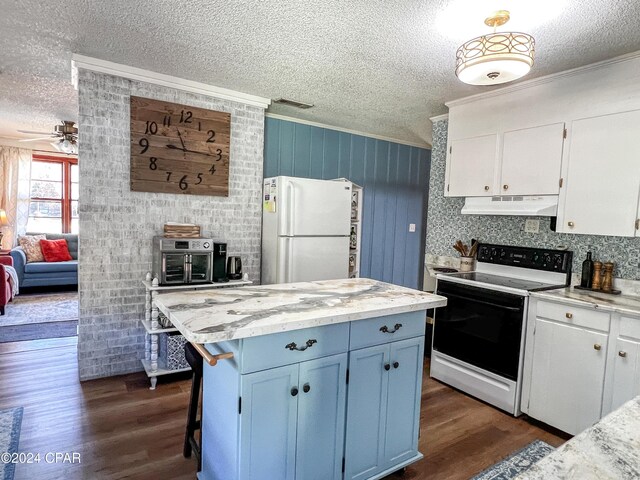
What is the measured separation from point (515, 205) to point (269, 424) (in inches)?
96.4

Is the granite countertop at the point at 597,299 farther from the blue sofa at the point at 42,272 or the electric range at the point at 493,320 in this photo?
the blue sofa at the point at 42,272

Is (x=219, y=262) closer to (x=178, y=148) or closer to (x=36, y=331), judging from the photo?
(x=178, y=148)

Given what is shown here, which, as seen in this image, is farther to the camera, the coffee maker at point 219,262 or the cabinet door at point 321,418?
the coffee maker at point 219,262

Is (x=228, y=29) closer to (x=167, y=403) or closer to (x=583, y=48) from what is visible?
(x=583, y=48)

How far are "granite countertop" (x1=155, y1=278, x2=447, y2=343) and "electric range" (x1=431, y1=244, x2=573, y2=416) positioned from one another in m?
0.91

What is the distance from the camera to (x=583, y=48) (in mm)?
2299

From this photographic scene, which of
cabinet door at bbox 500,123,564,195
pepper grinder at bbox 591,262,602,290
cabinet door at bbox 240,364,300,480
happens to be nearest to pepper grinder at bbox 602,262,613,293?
pepper grinder at bbox 591,262,602,290

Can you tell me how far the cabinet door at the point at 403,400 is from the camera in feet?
6.12

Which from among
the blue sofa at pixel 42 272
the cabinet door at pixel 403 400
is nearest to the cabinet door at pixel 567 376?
the cabinet door at pixel 403 400

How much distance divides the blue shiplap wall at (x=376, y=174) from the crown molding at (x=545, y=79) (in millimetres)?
1490

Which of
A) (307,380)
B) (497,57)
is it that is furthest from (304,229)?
(497,57)

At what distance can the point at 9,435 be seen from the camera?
2168 millimetres

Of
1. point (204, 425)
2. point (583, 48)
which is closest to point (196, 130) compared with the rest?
point (204, 425)

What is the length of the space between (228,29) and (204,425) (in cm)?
221
